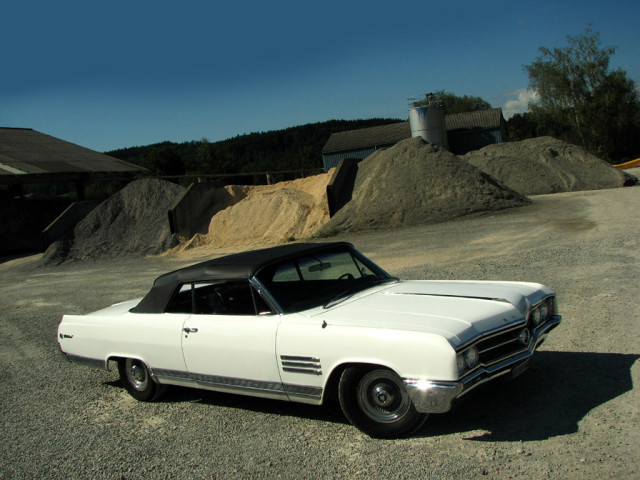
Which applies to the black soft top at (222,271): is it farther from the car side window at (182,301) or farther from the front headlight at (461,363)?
the front headlight at (461,363)

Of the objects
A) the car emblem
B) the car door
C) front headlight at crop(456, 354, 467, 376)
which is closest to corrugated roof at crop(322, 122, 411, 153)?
the car door

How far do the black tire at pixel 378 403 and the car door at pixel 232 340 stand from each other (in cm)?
63

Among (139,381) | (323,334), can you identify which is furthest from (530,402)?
(139,381)

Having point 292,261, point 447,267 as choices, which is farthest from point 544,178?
point 292,261

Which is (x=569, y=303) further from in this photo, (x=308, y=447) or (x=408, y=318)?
(x=308, y=447)

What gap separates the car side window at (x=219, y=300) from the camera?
477 cm

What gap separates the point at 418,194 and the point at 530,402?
16185mm

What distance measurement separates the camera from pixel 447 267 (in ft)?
36.3

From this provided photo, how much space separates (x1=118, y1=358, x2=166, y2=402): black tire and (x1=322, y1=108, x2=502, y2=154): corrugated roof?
156ft

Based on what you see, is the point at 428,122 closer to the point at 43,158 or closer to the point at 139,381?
the point at 43,158

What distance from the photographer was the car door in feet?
14.8

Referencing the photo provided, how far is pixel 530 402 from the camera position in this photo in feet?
14.5

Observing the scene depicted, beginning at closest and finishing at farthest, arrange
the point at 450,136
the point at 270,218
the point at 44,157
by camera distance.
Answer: the point at 270,218 < the point at 44,157 < the point at 450,136

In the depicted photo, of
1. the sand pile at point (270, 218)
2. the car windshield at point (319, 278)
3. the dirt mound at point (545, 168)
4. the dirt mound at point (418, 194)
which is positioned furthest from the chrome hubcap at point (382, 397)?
the dirt mound at point (545, 168)
